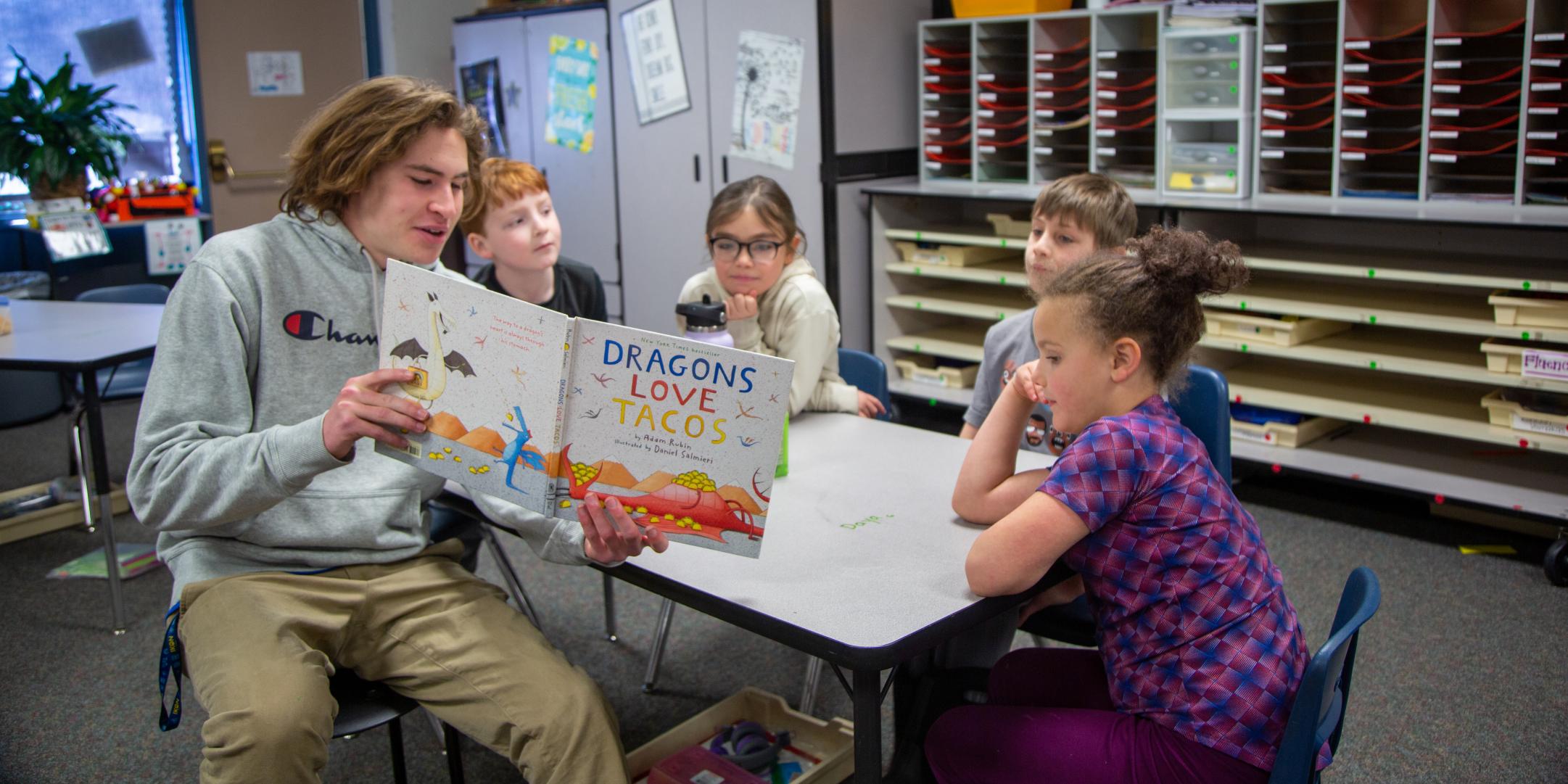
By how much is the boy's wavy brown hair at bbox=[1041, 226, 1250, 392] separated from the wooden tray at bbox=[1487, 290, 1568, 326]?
1.85 metres

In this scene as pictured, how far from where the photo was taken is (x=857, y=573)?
4.78 feet

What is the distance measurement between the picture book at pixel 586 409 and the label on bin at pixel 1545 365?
2.35 metres

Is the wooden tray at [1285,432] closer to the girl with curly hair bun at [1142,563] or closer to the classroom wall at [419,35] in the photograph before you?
the girl with curly hair bun at [1142,563]

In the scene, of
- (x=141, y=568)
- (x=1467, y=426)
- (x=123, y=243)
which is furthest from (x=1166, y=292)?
(x=123, y=243)

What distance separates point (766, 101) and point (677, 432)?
3159mm

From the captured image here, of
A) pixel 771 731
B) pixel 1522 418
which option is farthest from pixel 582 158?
pixel 1522 418

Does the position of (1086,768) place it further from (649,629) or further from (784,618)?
(649,629)

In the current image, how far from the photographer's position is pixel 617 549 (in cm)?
144

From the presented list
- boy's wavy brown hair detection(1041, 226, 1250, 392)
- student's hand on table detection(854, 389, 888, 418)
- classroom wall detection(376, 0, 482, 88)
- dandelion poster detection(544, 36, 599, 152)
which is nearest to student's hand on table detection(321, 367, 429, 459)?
boy's wavy brown hair detection(1041, 226, 1250, 392)

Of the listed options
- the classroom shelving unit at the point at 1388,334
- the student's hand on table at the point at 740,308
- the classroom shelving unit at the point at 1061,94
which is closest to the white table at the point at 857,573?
the student's hand on table at the point at 740,308

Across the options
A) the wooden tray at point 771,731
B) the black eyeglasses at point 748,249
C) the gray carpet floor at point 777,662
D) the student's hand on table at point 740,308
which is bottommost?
the gray carpet floor at point 777,662

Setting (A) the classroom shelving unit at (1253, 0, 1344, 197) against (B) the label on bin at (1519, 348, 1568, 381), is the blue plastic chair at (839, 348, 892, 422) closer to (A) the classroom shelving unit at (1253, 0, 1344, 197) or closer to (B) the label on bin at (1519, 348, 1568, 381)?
(B) the label on bin at (1519, 348, 1568, 381)

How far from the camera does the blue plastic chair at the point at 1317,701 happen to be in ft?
3.97

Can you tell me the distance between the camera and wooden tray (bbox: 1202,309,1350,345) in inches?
129
